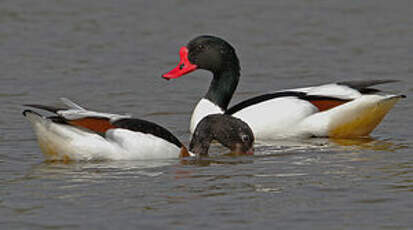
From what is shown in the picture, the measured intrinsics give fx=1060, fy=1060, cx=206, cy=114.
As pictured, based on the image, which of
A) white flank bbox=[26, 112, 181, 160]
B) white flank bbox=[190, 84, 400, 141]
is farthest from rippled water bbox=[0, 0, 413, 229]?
white flank bbox=[190, 84, 400, 141]

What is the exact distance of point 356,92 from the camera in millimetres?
12867

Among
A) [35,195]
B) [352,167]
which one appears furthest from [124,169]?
[352,167]

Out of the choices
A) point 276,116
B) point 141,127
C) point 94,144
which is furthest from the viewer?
point 276,116

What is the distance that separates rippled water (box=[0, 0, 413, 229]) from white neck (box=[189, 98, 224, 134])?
221 millimetres

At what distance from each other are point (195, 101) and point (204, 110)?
1784 millimetres

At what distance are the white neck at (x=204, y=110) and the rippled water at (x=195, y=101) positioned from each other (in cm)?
22

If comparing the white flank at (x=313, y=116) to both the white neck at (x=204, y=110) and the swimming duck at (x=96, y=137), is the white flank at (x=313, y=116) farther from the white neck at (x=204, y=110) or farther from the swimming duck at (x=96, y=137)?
the swimming duck at (x=96, y=137)

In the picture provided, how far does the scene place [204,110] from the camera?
44.0 feet

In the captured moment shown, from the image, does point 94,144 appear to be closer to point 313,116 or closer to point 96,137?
point 96,137

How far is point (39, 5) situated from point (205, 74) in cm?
550

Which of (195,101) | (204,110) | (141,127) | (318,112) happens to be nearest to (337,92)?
(318,112)

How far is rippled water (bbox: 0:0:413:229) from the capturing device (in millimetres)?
8391

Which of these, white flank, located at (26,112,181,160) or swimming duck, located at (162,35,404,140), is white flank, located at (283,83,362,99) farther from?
white flank, located at (26,112,181,160)

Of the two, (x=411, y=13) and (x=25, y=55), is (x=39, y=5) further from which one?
(x=411, y=13)
